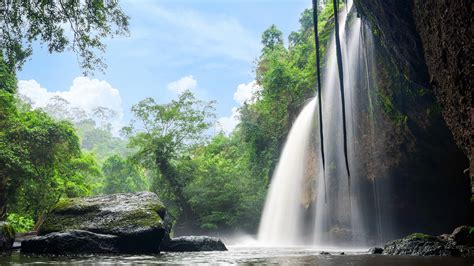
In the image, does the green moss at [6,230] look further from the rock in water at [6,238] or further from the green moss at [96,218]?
the green moss at [96,218]

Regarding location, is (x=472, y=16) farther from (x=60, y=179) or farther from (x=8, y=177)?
(x=60, y=179)

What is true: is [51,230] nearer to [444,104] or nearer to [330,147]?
[444,104]

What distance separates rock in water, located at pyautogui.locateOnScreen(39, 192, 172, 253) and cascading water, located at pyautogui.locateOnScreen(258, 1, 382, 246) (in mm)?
7066

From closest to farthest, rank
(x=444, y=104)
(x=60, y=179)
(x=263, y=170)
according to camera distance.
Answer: (x=444, y=104)
(x=60, y=179)
(x=263, y=170)

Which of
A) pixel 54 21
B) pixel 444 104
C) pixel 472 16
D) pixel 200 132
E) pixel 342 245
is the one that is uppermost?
pixel 200 132

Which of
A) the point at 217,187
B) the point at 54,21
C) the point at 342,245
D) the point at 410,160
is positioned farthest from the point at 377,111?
the point at 217,187

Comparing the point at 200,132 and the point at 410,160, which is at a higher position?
the point at 200,132

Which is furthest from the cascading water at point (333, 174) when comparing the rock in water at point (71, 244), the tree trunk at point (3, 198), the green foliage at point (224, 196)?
the tree trunk at point (3, 198)

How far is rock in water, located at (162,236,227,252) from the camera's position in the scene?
11122 millimetres

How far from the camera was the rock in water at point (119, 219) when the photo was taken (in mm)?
9820

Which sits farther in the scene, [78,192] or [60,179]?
[78,192]

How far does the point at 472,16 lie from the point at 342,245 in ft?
40.8

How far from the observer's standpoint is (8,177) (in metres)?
17.3

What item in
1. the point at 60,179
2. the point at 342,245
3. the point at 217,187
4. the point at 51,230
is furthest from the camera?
the point at 217,187
